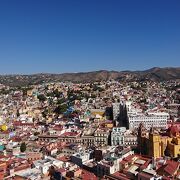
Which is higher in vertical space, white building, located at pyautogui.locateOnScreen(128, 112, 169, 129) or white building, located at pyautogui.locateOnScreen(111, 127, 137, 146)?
white building, located at pyautogui.locateOnScreen(128, 112, 169, 129)

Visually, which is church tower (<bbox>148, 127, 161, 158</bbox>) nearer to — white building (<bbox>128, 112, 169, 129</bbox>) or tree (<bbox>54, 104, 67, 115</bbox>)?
white building (<bbox>128, 112, 169, 129</bbox>)

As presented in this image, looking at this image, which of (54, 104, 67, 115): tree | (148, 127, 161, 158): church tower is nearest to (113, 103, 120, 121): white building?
(54, 104, 67, 115): tree

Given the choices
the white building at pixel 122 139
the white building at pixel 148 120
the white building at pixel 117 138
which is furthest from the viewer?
the white building at pixel 148 120

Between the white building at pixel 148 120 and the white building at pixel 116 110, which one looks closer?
the white building at pixel 148 120

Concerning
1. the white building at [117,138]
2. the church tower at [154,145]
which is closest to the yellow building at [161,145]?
the church tower at [154,145]

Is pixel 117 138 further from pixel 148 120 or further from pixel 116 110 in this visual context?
pixel 116 110

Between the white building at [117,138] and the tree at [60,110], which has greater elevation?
the tree at [60,110]

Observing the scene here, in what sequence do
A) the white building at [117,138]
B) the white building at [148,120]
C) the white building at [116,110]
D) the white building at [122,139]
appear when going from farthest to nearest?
the white building at [116,110]
the white building at [148,120]
the white building at [117,138]
the white building at [122,139]

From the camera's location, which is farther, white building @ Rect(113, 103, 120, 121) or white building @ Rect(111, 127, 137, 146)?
white building @ Rect(113, 103, 120, 121)

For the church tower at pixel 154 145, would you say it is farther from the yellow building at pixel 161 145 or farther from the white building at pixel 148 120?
the white building at pixel 148 120

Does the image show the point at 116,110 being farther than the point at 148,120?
Yes

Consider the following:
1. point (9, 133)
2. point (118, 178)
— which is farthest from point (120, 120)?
point (118, 178)

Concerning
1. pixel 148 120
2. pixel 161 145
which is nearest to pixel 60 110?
pixel 148 120
